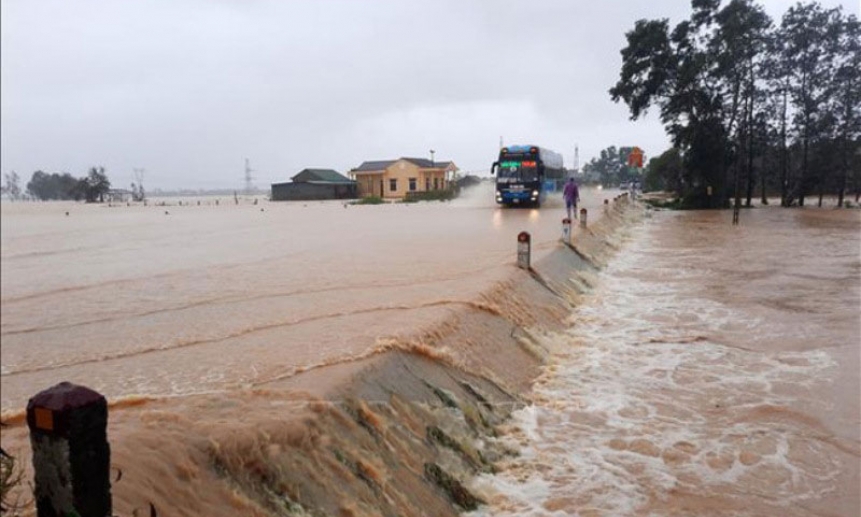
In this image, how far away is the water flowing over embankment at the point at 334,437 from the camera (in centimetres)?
312

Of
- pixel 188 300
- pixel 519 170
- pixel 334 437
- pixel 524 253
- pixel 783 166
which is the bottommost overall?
pixel 334 437

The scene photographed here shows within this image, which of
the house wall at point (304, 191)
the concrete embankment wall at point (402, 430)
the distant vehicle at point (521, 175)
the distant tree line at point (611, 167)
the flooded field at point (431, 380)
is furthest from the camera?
the distant tree line at point (611, 167)

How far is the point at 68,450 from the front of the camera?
1.78 metres

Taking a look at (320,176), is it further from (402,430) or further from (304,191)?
(402,430)

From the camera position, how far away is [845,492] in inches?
167

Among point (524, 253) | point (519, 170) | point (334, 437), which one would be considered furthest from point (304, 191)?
point (334, 437)

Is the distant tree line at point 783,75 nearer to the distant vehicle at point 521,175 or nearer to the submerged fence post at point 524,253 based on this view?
the submerged fence post at point 524,253

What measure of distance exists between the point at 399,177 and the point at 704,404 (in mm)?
48673

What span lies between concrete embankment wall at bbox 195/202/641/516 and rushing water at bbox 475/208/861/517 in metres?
0.30

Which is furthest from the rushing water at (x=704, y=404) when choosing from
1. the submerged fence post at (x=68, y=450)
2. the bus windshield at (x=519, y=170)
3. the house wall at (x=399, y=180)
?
the house wall at (x=399, y=180)

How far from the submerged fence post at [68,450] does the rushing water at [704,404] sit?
2.82 m

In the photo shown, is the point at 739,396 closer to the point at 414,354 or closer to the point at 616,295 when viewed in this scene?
the point at 414,354

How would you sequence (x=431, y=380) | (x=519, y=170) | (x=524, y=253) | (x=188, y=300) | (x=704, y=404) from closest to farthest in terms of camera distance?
(x=431, y=380) < (x=704, y=404) < (x=188, y=300) < (x=524, y=253) < (x=519, y=170)

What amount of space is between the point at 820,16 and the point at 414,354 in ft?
27.6
